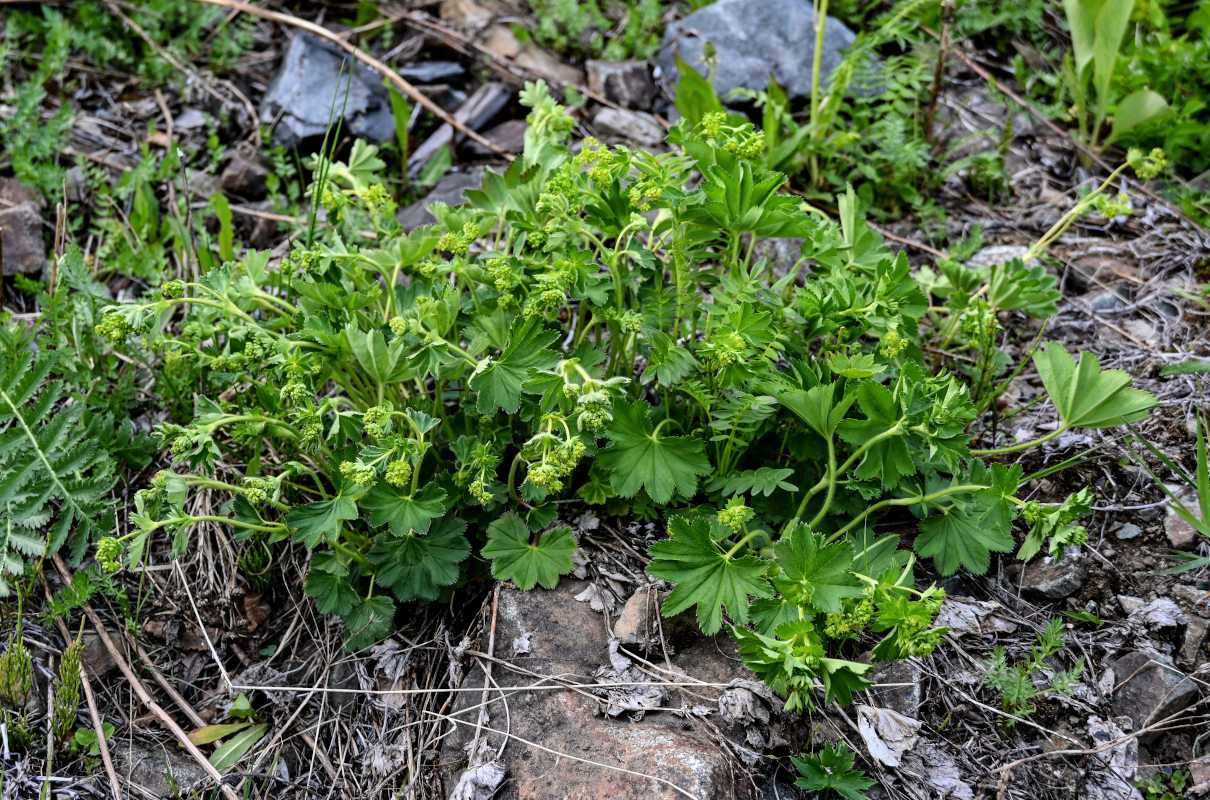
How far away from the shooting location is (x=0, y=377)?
8.95 feet

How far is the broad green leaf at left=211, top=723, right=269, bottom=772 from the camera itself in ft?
8.20

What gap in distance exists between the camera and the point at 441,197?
3957mm

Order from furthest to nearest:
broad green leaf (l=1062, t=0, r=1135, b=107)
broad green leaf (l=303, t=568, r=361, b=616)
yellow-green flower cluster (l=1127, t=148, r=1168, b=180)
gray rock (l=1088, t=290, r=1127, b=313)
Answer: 1. broad green leaf (l=1062, t=0, r=1135, b=107)
2. gray rock (l=1088, t=290, r=1127, b=313)
3. yellow-green flower cluster (l=1127, t=148, r=1168, b=180)
4. broad green leaf (l=303, t=568, r=361, b=616)

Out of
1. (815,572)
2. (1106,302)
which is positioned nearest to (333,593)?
(815,572)

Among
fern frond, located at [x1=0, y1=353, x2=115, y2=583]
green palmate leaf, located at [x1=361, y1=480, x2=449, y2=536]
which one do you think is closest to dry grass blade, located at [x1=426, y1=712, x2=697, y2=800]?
green palmate leaf, located at [x1=361, y1=480, x2=449, y2=536]

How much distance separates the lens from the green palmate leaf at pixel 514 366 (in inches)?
93.8

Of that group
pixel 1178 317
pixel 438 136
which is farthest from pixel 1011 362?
pixel 438 136

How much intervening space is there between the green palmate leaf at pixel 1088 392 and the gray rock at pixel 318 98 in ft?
9.95

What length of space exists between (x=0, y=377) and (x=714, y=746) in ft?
7.56

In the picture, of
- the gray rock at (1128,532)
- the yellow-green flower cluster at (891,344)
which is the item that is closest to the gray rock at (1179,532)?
the gray rock at (1128,532)

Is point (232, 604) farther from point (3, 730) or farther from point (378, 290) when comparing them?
point (378, 290)

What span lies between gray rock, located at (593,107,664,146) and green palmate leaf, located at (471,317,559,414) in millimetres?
2023

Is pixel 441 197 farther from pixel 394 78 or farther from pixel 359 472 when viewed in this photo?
pixel 359 472

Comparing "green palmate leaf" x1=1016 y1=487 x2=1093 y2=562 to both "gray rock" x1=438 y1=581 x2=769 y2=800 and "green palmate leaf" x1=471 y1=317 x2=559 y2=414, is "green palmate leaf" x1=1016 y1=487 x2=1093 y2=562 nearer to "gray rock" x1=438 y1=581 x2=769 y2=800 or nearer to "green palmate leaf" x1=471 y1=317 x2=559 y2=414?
"gray rock" x1=438 y1=581 x2=769 y2=800
